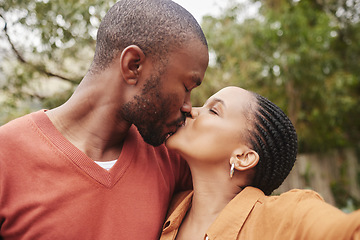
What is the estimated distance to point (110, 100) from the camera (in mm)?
1899

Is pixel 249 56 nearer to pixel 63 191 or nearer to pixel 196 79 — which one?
pixel 196 79

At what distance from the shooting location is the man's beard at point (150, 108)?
1.84m

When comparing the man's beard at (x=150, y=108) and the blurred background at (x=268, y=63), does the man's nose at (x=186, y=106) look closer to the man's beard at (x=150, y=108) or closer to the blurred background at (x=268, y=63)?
the man's beard at (x=150, y=108)

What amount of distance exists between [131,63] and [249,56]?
4.27 m

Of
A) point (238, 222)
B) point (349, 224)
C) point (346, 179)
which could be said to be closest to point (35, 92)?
point (238, 222)

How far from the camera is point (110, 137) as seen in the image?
6.38 ft

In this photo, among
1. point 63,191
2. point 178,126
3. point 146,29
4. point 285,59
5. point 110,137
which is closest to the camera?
point 63,191

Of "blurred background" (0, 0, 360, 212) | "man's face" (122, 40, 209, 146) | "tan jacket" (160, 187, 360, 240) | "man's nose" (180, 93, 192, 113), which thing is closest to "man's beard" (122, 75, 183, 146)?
"man's face" (122, 40, 209, 146)

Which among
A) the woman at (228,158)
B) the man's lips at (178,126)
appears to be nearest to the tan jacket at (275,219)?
the woman at (228,158)

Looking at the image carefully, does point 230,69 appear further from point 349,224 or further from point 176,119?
point 349,224

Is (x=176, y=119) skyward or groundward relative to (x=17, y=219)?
skyward

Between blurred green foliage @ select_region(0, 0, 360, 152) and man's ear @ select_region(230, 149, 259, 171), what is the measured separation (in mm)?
2452

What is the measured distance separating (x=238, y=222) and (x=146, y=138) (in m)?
0.67

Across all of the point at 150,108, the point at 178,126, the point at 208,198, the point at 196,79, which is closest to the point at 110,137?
the point at 150,108
